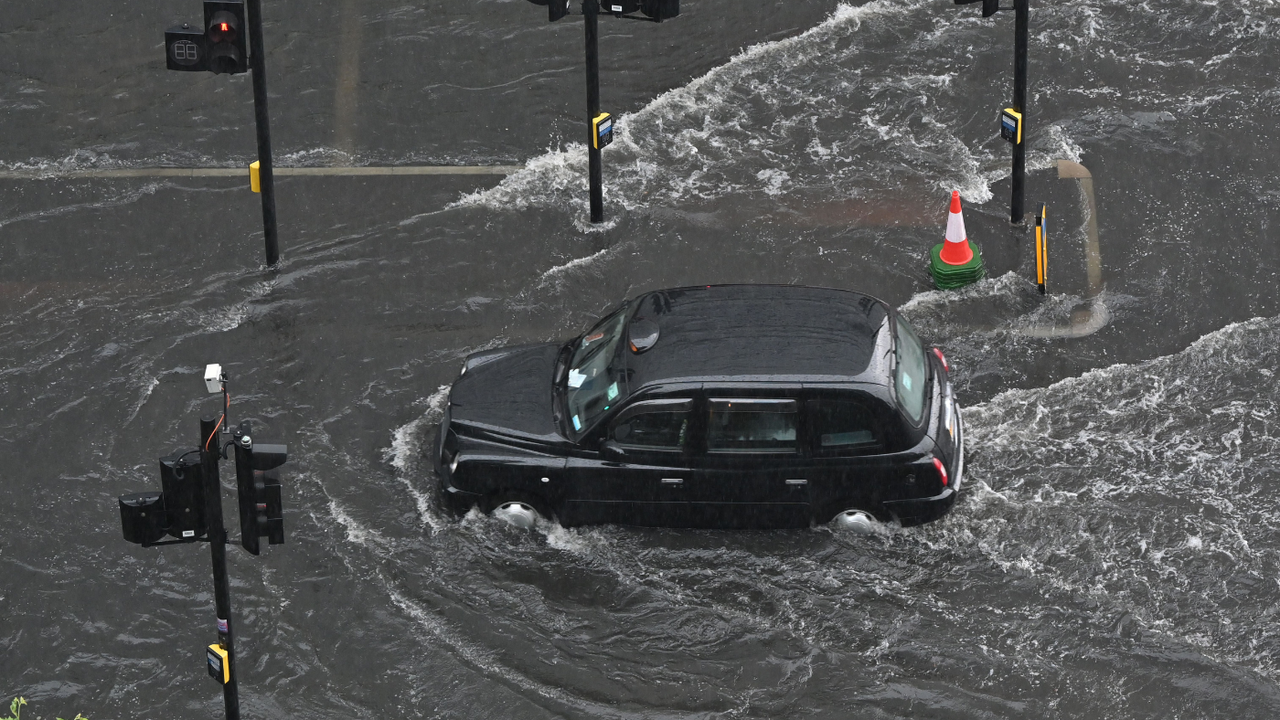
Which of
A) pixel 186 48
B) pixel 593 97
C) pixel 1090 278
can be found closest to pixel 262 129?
pixel 186 48

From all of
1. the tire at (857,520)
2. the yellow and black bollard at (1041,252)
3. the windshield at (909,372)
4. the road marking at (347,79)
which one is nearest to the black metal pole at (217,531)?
the tire at (857,520)

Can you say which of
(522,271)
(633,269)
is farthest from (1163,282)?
(522,271)

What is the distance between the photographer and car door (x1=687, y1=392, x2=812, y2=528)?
38.4 ft

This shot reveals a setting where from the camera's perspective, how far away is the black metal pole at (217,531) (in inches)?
340

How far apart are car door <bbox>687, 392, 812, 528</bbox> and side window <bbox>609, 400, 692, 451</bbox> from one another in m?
0.17

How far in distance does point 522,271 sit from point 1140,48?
8863mm

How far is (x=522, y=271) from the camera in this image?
15773 millimetres

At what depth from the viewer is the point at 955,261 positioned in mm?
15211

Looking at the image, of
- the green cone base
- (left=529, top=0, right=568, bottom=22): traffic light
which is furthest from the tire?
(left=529, top=0, right=568, bottom=22): traffic light

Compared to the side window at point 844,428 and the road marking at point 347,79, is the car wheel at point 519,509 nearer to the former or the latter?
the side window at point 844,428

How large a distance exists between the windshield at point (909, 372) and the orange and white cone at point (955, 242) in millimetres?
2579

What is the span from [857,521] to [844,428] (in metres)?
0.84

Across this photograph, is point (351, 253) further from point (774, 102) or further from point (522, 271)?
point (774, 102)

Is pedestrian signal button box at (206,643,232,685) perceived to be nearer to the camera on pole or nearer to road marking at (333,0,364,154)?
the camera on pole
